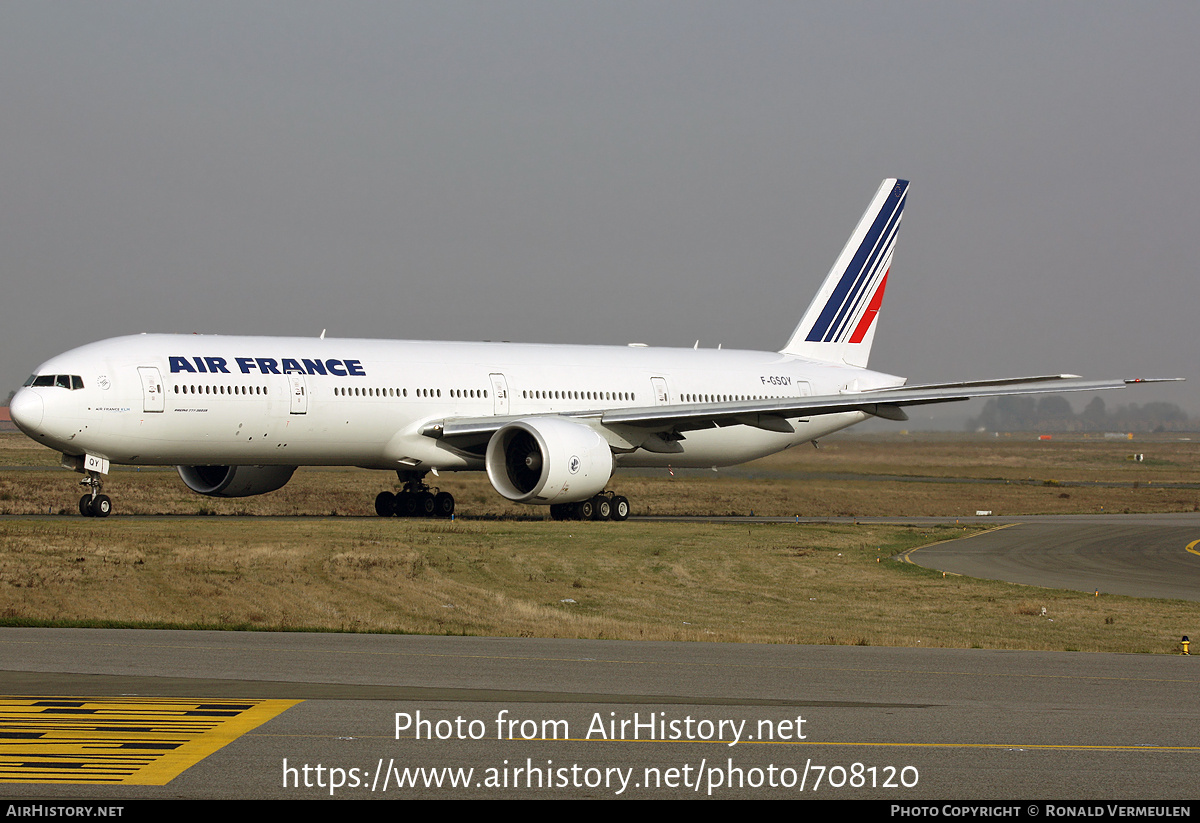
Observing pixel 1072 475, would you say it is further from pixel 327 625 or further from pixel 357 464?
pixel 327 625

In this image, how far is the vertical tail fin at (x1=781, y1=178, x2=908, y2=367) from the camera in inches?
1694

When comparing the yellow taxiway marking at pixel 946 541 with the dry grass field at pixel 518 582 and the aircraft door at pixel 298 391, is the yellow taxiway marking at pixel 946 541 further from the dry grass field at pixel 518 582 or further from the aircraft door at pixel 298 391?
the aircraft door at pixel 298 391

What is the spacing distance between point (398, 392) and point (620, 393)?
7011 mm

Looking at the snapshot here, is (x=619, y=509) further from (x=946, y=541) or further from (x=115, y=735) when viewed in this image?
(x=115, y=735)

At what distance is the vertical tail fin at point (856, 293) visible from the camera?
43031 millimetres

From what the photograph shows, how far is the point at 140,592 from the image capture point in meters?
21.2

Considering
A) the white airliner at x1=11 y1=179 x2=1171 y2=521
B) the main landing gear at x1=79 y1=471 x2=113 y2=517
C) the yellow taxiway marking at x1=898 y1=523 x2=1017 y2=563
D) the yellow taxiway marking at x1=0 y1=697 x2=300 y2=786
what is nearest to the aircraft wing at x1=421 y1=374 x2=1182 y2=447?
the white airliner at x1=11 y1=179 x2=1171 y2=521

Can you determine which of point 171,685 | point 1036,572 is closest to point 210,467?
point 1036,572

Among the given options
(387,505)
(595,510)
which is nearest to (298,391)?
(387,505)

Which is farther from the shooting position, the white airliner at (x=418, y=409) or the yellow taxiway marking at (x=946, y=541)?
the white airliner at (x=418, y=409)

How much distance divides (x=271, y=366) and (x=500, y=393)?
6142 mm

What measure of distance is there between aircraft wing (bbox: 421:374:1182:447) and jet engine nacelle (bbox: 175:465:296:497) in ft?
17.0

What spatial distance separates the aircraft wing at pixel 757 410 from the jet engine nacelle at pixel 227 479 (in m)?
5.17

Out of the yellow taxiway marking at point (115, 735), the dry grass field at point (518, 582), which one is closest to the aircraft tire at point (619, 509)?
the dry grass field at point (518, 582)
